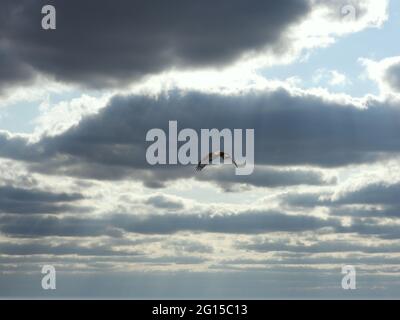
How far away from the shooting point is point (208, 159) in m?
162
